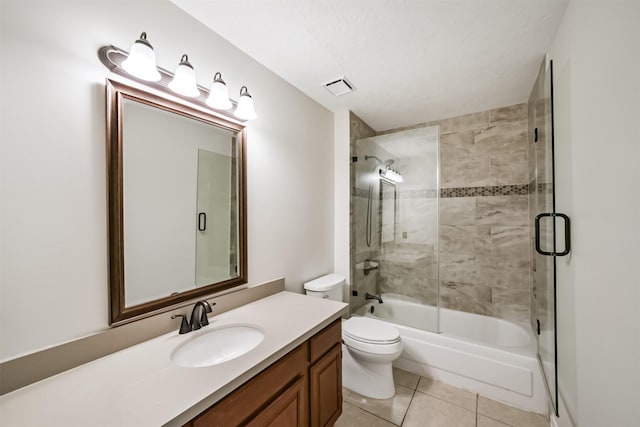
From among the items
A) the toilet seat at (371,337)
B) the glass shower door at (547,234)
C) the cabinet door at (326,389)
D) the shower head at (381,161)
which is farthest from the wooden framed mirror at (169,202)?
Result: the glass shower door at (547,234)

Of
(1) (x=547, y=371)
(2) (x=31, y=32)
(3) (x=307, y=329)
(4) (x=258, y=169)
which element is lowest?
(1) (x=547, y=371)

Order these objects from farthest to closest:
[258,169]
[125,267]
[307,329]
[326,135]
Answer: [326,135], [258,169], [307,329], [125,267]

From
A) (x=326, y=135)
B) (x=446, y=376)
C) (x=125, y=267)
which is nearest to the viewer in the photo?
(x=125, y=267)

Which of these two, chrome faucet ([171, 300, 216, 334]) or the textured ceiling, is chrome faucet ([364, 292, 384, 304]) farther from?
the textured ceiling

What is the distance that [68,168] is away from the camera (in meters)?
0.95

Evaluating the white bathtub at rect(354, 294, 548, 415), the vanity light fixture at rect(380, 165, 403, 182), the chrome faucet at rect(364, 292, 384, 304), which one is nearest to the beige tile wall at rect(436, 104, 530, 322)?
the white bathtub at rect(354, 294, 548, 415)

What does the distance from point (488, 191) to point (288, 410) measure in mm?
2639

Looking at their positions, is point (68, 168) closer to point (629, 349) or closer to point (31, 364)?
point (31, 364)

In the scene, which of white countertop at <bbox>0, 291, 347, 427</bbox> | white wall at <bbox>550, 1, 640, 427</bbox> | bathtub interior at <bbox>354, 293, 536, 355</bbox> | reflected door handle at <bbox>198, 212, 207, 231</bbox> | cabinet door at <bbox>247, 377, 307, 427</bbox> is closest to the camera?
white countertop at <bbox>0, 291, 347, 427</bbox>

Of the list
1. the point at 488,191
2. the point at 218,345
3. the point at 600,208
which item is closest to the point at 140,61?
the point at 218,345

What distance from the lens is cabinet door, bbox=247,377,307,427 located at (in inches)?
39.8

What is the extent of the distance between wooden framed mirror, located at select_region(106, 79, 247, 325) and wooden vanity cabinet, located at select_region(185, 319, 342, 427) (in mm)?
586

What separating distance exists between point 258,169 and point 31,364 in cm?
133

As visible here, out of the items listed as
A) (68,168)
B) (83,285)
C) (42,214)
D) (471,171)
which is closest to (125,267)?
(83,285)
